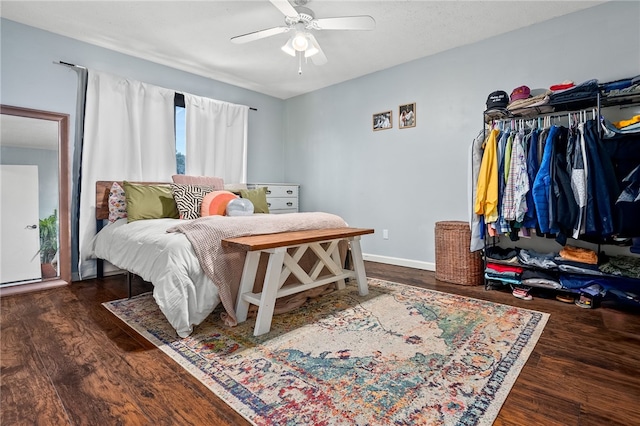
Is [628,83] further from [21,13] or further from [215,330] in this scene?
[21,13]

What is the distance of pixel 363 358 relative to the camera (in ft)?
5.54

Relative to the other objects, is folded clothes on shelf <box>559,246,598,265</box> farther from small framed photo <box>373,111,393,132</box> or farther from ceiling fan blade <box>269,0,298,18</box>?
ceiling fan blade <box>269,0,298,18</box>

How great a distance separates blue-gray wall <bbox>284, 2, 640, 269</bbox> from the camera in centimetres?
273

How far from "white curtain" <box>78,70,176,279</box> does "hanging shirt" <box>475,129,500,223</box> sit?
3338 millimetres

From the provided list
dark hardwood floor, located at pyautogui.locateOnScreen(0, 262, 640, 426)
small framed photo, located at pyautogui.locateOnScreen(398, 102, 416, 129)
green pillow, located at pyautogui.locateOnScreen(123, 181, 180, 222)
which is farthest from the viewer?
small framed photo, located at pyautogui.locateOnScreen(398, 102, 416, 129)

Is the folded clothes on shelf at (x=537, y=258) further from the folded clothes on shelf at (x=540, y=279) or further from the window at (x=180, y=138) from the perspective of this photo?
the window at (x=180, y=138)

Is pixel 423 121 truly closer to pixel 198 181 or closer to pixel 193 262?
pixel 198 181

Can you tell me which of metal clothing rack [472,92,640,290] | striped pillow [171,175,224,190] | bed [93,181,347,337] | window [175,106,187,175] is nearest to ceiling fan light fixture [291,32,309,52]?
bed [93,181,347,337]

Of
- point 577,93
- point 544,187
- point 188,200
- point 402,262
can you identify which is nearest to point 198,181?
point 188,200

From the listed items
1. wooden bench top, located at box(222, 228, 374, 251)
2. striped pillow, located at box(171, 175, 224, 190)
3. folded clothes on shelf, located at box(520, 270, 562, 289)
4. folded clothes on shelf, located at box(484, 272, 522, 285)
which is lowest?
folded clothes on shelf, located at box(484, 272, 522, 285)

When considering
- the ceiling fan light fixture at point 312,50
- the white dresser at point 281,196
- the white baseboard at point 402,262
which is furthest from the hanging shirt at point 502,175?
the white dresser at point 281,196

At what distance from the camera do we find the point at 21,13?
2.81 m

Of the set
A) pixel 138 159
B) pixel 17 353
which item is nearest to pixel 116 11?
pixel 138 159

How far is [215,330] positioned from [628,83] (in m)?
3.37
